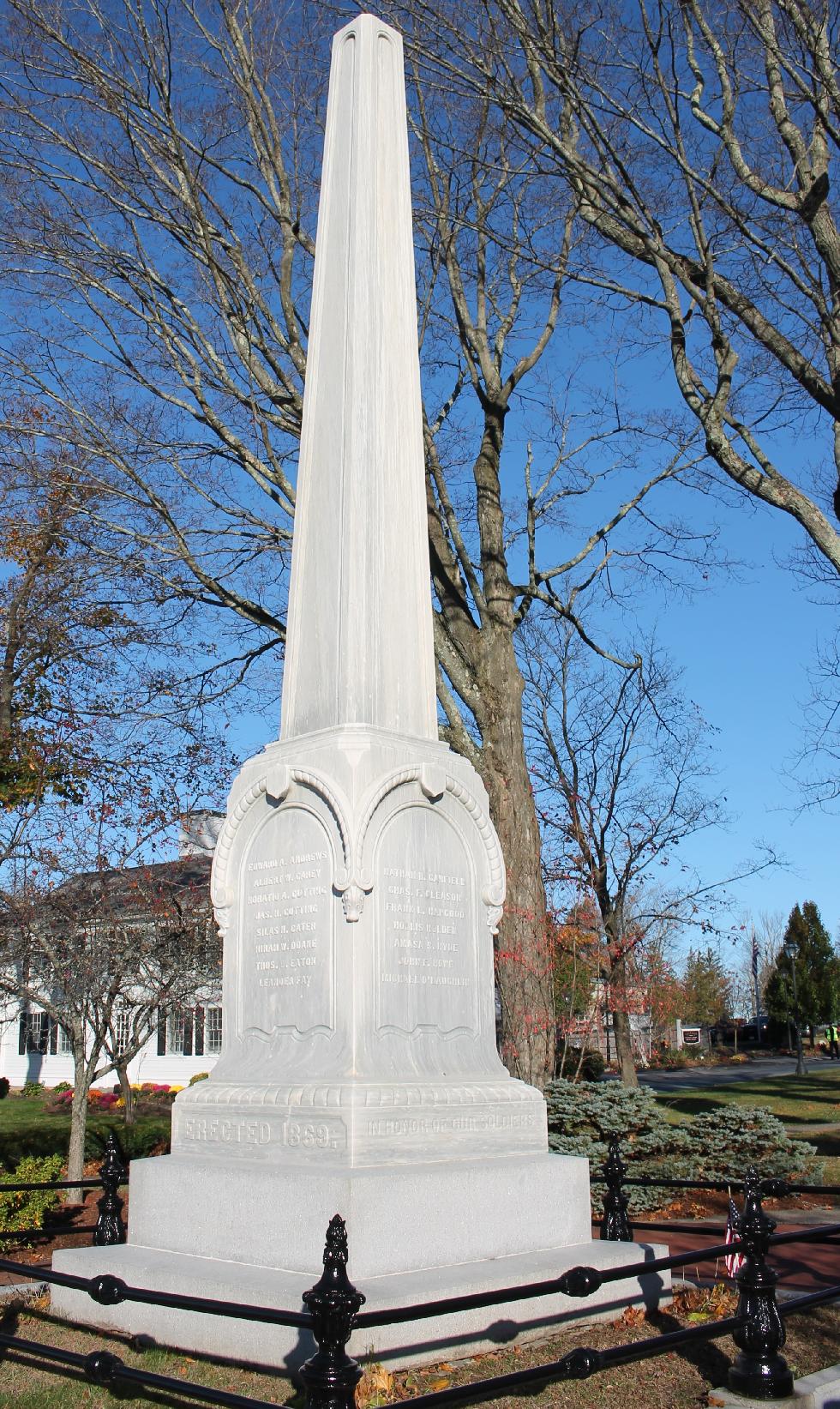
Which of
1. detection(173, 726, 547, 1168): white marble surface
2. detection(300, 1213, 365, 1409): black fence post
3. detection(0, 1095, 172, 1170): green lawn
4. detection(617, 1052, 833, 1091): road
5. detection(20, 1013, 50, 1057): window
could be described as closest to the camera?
detection(300, 1213, 365, 1409): black fence post

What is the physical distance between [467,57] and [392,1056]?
37.8 feet

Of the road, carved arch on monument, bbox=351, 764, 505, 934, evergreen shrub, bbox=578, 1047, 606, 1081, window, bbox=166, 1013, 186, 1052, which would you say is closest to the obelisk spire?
carved arch on monument, bbox=351, 764, 505, 934

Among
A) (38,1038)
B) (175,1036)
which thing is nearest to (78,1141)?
(175,1036)

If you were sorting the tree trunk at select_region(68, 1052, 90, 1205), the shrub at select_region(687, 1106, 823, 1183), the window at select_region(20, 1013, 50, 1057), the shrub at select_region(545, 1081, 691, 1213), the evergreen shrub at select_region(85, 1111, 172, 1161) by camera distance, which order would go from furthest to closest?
the window at select_region(20, 1013, 50, 1057), the evergreen shrub at select_region(85, 1111, 172, 1161), the tree trunk at select_region(68, 1052, 90, 1205), the shrub at select_region(687, 1106, 823, 1183), the shrub at select_region(545, 1081, 691, 1213)

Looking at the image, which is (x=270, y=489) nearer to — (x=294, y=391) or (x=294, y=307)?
(x=294, y=391)

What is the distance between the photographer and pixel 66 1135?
21406 mm

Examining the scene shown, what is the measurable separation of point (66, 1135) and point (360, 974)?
17318 mm

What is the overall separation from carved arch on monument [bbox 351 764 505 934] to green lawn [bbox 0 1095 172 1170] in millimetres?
8538

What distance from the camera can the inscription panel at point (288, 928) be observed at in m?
6.55

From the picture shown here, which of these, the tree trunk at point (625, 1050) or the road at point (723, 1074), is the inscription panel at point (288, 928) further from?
the road at point (723, 1074)

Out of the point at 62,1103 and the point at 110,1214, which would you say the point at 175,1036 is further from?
the point at 110,1214

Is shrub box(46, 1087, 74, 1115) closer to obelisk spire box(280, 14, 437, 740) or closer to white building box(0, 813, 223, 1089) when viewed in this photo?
white building box(0, 813, 223, 1089)

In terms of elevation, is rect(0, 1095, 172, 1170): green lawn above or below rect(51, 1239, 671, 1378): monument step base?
below

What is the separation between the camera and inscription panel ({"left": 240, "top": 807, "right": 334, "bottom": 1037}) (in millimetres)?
6555
